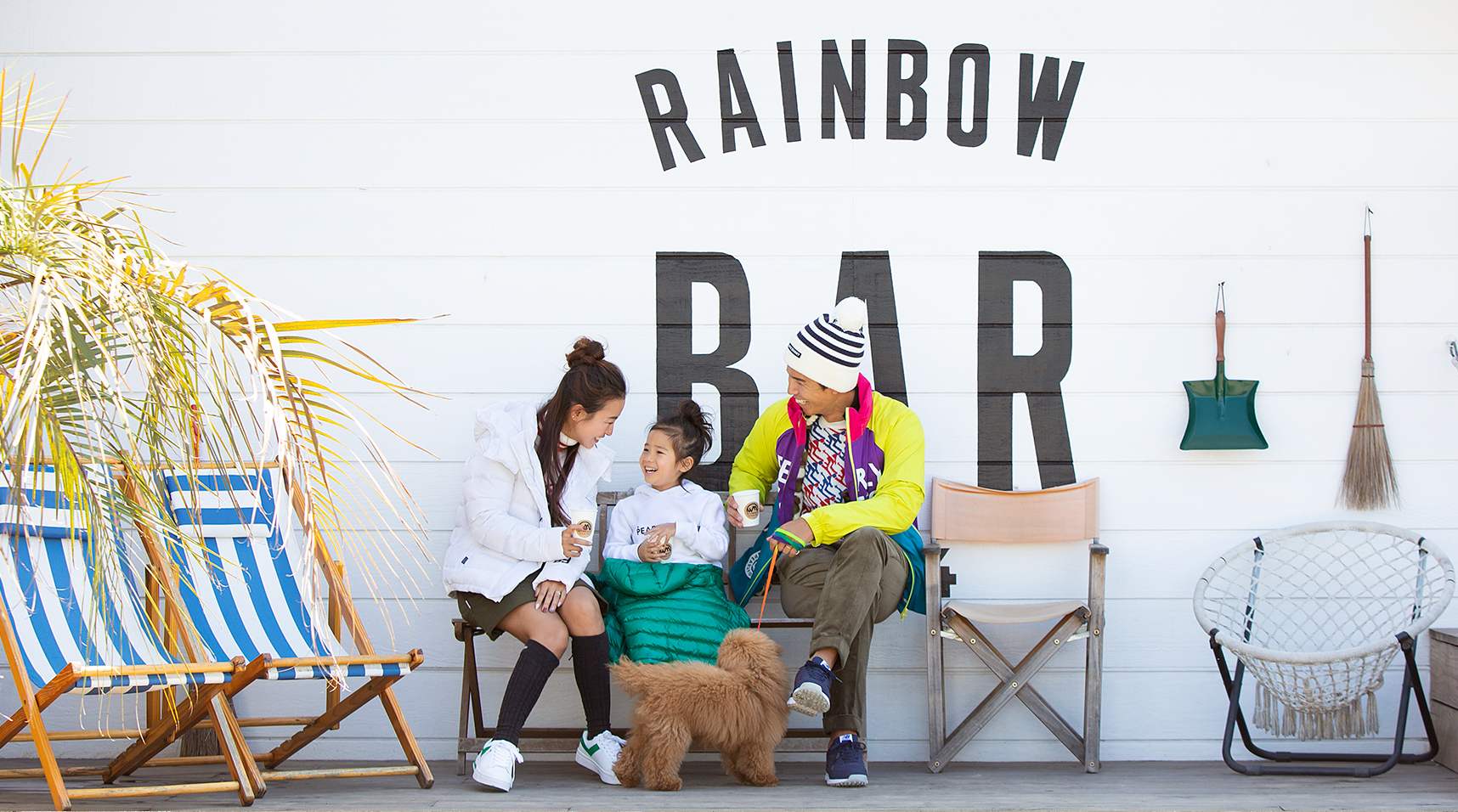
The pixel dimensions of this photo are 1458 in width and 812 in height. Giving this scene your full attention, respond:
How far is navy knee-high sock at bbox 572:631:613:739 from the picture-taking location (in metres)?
2.74

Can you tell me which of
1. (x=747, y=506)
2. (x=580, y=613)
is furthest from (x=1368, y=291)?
(x=580, y=613)

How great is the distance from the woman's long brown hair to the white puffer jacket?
31 millimetres

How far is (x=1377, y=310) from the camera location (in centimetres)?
321

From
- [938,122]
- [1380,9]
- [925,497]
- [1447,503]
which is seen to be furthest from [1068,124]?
[1447,503]

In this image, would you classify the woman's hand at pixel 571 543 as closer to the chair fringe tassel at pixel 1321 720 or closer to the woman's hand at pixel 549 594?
the woman's hand at pixel 549 594

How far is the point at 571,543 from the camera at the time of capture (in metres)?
2.67

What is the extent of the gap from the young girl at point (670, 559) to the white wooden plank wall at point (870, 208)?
30 centimetres

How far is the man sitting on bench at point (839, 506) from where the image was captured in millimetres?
2650

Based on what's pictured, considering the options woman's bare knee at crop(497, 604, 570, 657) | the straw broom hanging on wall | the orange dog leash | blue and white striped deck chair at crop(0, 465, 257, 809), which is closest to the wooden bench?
the orange dog leash

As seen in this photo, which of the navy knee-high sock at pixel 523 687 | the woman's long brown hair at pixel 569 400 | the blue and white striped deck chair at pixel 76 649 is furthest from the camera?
the woman's long brown hair at pixel 569 400

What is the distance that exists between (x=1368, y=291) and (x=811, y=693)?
2.06m

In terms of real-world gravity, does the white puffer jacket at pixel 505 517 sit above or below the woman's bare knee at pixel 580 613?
above

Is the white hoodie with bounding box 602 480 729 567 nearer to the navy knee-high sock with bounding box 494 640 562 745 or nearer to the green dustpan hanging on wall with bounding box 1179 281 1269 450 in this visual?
the navy knee-high sock with bounding box 494 640 562 745

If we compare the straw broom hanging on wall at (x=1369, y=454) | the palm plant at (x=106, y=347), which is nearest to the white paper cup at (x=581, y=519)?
the palm plant at (x=106, y=347)
